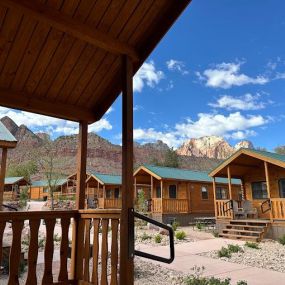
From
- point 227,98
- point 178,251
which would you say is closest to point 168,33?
point 178,251

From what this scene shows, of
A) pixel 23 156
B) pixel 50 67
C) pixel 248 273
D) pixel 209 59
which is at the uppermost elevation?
pixel 209 59

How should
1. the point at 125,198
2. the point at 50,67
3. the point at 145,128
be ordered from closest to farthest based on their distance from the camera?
1. the point at 125,198
2. the point at 50,67
3. the point at 145,128

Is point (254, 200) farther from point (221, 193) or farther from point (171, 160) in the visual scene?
point (171, 160)

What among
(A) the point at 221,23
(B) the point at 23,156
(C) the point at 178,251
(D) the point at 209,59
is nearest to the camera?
(C) the point at 178,251

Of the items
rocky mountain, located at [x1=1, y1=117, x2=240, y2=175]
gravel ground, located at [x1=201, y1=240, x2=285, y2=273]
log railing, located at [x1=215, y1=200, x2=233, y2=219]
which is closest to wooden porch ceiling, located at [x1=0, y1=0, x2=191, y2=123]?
gravel ground, located at [x1=201, y1=240, x2=285, y2=273]

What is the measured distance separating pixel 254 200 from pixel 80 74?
14.2 m

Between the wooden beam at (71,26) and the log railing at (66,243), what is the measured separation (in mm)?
1777

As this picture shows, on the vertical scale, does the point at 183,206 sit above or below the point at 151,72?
below

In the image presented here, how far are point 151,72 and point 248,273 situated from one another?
9734 centimetres

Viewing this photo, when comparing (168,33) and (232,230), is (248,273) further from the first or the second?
(232,230)

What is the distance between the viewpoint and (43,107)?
4035 millimetres

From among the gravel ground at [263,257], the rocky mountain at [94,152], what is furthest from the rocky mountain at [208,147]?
the gravel ground at [263,257]

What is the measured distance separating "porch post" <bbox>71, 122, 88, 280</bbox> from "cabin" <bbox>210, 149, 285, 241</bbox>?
9361 millimetres

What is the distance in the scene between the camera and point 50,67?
12.2ft
